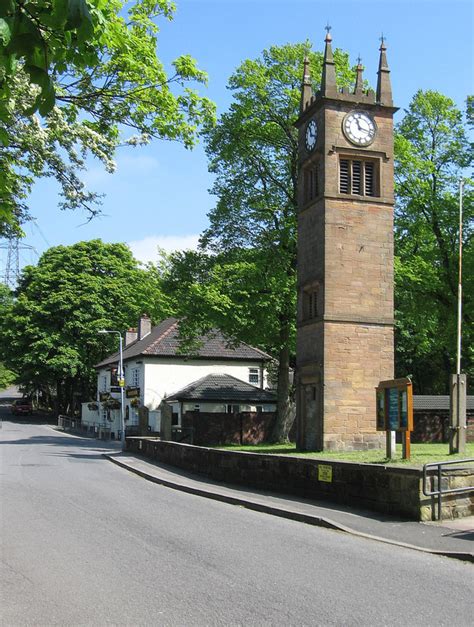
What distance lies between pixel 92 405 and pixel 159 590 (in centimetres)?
5475

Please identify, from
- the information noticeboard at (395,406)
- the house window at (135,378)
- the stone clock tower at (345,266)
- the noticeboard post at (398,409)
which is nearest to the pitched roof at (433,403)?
the stone clock tower at (345,266)

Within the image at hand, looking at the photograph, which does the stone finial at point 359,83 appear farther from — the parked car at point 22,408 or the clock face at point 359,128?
the parked car at point 22,408

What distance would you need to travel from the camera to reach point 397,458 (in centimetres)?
1642

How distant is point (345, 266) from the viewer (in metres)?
23.5

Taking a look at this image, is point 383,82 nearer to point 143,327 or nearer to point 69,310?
point 143,327

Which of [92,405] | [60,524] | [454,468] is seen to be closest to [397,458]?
[454,468]

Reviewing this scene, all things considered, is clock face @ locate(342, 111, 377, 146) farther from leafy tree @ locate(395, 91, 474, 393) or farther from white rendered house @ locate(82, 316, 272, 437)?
white rendered house @ locate(82, 316, 272, 437)

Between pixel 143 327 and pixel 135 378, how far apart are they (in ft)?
A: 29.0

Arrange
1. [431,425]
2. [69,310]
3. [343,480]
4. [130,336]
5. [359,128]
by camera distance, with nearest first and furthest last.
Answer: [343,480], [359,128], [431,425], [130,336], [69,310]

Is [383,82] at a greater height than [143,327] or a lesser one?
greater

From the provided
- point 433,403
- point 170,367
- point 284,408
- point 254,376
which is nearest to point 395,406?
point 284,408

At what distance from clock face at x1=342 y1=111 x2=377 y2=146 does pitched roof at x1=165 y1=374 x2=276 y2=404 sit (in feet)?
74.6

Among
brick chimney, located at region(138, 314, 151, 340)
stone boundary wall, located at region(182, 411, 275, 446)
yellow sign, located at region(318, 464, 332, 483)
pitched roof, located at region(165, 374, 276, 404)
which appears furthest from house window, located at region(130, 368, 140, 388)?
yellow sign, located at region(318, 464, 332, 483)

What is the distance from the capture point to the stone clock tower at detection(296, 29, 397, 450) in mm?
22719
